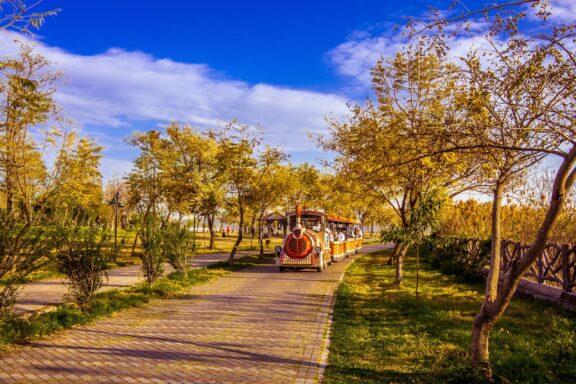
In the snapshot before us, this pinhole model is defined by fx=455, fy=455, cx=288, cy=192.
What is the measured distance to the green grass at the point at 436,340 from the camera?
21.0ft

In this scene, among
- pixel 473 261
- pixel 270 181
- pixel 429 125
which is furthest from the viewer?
pixel 270 181

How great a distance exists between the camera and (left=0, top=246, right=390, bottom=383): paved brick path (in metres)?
6.26

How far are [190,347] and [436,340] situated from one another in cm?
440

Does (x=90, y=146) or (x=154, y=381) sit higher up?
(x=90, y=146)

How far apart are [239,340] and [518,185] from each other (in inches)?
365

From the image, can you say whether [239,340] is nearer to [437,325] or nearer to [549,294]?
[437,325]

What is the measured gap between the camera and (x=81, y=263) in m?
10.1

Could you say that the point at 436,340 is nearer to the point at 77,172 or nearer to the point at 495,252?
the point at 495,252

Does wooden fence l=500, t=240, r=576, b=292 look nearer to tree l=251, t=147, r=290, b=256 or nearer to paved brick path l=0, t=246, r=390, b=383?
paved brick path l=0, t=246, r=390, b=383

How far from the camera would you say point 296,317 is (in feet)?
34.4

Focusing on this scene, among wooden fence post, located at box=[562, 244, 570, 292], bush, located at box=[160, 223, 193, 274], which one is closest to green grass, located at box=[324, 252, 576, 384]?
wooden fence post, located at box=[562, 244, 570, 292]

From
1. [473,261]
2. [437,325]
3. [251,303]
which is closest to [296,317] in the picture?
[251,303]

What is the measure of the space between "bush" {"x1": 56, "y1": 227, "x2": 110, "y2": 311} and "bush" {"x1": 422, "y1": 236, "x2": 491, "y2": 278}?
10257 millimetres

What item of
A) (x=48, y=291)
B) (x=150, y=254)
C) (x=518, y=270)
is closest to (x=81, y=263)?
(x=48, y=291)
